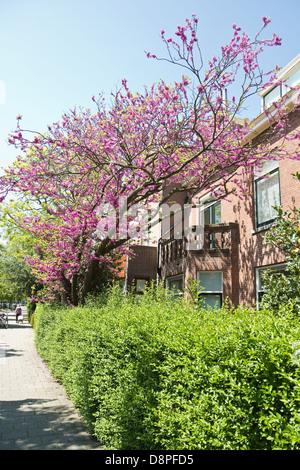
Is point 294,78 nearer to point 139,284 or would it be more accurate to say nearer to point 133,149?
point 133,149

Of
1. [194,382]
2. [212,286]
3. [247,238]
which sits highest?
[247,238]

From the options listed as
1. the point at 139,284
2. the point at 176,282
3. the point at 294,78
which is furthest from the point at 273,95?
the point at 139,284

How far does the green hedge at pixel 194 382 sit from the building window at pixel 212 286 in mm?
7844

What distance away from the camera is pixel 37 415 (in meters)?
6.49

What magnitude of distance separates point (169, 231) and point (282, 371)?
15.6m

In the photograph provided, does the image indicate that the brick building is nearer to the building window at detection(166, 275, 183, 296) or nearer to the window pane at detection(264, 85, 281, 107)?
the window pane at detection(264, 85, 281, 107)

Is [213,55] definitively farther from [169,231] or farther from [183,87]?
[169,231]

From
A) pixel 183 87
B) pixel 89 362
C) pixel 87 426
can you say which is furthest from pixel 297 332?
pixel 183 87

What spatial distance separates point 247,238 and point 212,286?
2.34 meters

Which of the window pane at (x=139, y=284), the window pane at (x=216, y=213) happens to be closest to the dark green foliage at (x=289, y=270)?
the window pane at (x=216, y=213)

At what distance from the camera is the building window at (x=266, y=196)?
38.1ft

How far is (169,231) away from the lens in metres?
18.0

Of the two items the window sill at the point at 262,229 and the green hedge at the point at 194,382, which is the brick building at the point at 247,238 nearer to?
the window sill at the point at 262,229

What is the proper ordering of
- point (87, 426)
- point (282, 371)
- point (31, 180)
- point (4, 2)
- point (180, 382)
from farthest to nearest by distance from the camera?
point (31, 180), point (4, 2), point (87, 426), point (180, 382), point (282, 371)
